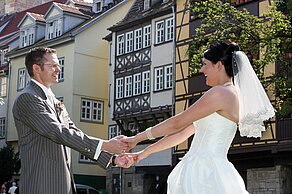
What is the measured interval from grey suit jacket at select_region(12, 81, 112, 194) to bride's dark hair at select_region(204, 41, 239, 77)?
1.25 metres

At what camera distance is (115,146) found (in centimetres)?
606

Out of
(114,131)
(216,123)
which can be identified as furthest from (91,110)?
(216,123)

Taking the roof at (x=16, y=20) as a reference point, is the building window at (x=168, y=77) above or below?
below

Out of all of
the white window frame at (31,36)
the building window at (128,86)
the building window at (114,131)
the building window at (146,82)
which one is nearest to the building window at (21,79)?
the white window frame at (31,36)

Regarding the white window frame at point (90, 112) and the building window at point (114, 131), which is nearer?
the building window at point (114, 131)

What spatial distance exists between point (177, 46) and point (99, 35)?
32.1 feet

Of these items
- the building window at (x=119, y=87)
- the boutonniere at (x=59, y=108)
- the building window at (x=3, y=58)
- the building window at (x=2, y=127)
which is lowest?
the boutonniere at (x=59, y=108)

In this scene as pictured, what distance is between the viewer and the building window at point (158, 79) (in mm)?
33906

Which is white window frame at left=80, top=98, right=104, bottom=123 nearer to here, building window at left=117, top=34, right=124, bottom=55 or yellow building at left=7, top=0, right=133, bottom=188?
yellow building at left=7, top=0, right=133, bottom=188

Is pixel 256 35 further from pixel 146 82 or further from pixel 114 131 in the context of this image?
pixel 114 131

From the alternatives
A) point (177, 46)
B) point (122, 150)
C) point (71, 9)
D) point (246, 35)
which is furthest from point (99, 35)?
point (122, 150)

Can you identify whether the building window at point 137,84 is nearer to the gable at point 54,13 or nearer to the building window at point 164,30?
the building window at point 164,30

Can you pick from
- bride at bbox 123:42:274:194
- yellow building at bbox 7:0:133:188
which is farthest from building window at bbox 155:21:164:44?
bride at bbox 123:42:274:194

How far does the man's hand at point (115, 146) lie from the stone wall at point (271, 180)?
71.2ft
